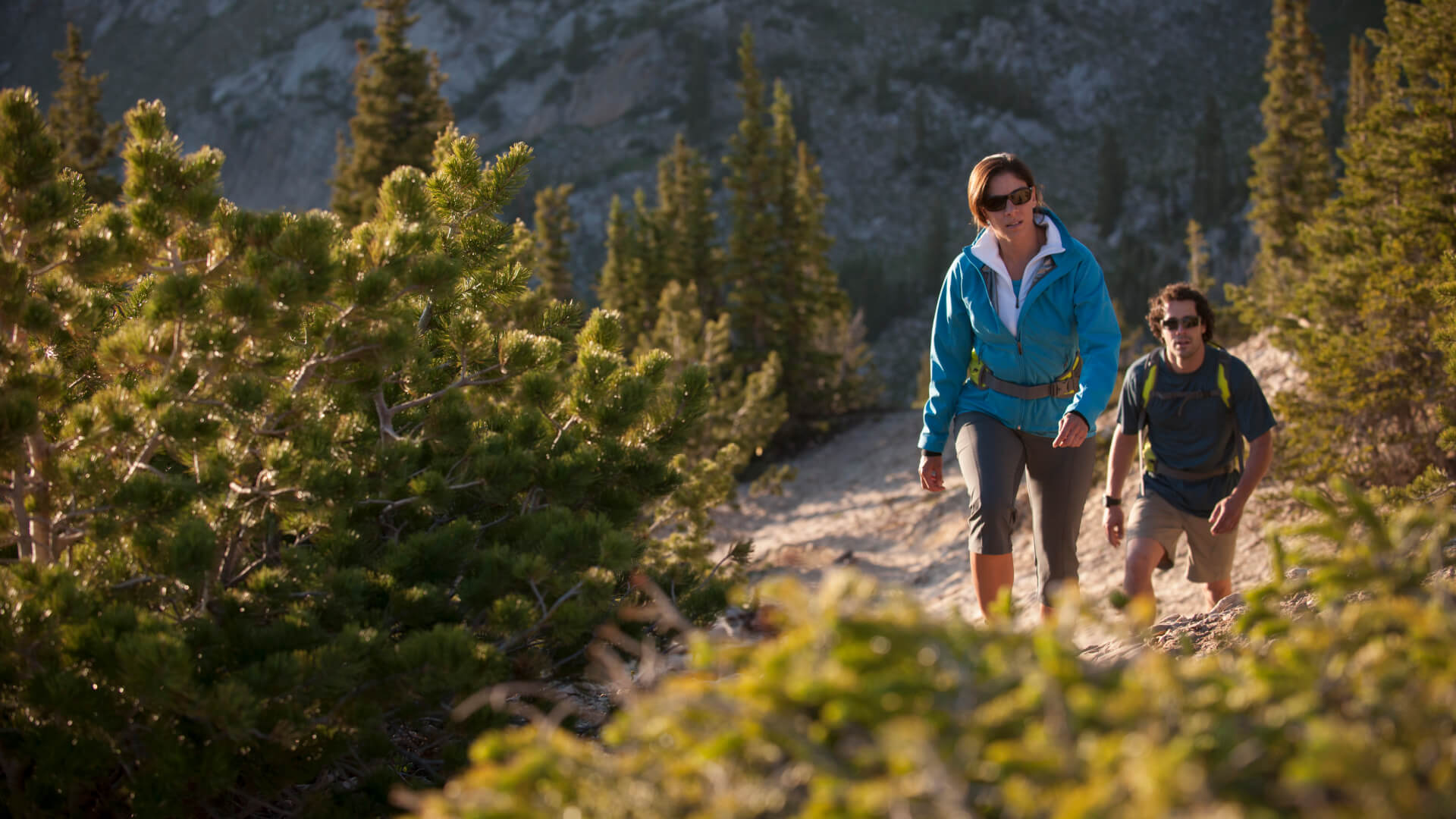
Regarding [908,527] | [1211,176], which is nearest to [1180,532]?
[908,527]

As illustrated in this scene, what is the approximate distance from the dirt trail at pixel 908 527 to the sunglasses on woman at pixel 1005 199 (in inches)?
68.5

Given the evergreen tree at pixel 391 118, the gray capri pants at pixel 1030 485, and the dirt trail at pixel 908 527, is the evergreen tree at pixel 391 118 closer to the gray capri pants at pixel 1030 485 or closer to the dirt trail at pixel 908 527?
the dirt trail at pixel 908 527

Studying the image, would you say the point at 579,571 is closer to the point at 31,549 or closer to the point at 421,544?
the point at 421,544

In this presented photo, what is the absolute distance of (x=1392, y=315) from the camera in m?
7.92

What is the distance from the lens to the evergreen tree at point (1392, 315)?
7789 millimetres

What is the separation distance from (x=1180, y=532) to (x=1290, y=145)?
83.6ft

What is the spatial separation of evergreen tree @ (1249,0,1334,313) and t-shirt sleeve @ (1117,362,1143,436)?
22.8 m

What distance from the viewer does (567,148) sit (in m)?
88.7

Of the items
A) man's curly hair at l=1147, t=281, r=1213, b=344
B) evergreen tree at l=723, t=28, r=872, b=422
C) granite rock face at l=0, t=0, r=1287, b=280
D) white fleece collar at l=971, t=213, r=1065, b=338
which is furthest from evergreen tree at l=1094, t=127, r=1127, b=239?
white fleece collar at l=971, t=213, r=1065, b=338

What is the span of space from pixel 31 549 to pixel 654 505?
3014 millimetres

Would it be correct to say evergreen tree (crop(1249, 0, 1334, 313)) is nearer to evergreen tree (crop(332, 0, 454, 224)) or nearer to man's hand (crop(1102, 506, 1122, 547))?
evergreen tree (crop(332, 0, 454, 224))

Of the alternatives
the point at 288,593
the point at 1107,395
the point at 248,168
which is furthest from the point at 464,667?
the point at 248,168

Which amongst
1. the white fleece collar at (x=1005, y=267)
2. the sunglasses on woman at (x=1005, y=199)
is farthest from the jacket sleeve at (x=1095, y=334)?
the sunglasses on woman at (x=1005, y=199)

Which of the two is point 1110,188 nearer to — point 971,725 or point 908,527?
point 908,527
